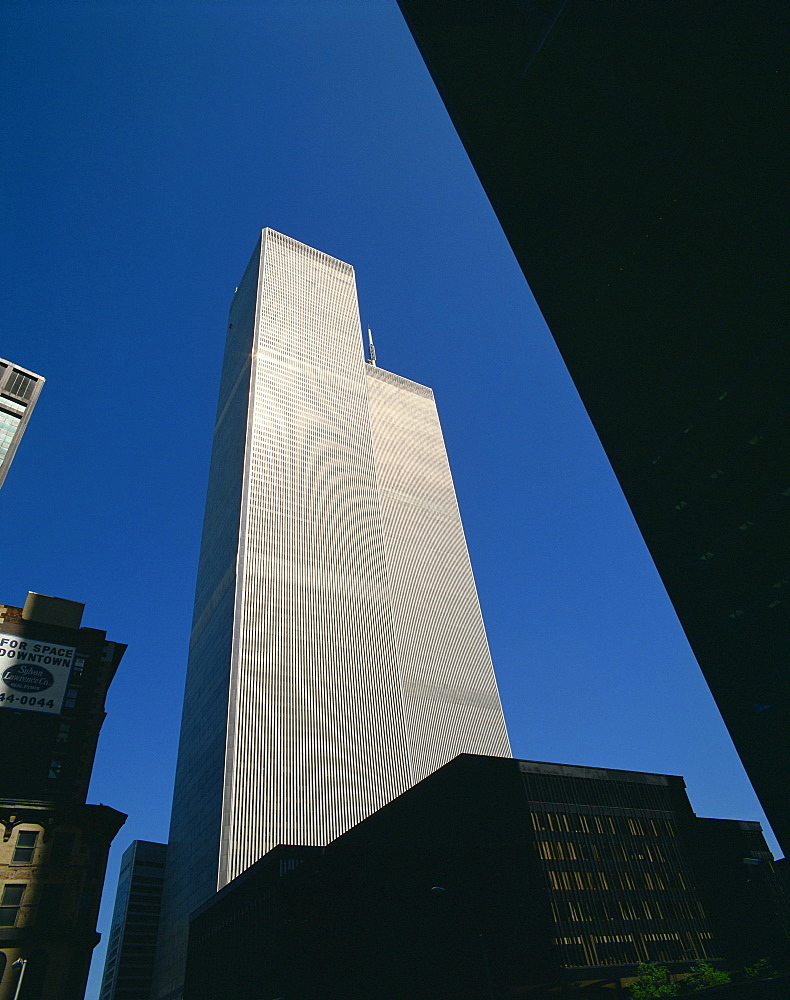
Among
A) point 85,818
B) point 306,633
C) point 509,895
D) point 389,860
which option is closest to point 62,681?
point 85,818

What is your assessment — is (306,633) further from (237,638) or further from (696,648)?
(696,648)

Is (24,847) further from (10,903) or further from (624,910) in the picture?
(624,910)

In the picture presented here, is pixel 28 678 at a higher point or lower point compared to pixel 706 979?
higher

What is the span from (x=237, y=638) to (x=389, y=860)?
48.1m

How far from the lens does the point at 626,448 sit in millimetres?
71938

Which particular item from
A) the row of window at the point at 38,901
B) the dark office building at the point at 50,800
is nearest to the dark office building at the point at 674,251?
the dark office building at the point at 50,800

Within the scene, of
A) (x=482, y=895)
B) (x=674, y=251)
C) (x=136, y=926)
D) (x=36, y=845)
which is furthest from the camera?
(x=136, y=926)

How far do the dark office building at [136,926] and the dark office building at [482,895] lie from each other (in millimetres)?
74845

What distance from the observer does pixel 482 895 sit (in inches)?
2456

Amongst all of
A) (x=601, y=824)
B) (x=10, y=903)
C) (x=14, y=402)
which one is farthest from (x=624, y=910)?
(x=14, y=402)

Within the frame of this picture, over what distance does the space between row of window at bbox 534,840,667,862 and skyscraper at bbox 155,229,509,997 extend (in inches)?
1704

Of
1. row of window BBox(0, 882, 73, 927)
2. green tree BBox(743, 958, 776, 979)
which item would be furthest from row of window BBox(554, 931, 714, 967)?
row of window BBox(0, 882, 73, 927)

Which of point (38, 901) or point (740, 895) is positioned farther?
point (740, 895)

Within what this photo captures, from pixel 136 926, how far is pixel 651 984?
4910 inches
